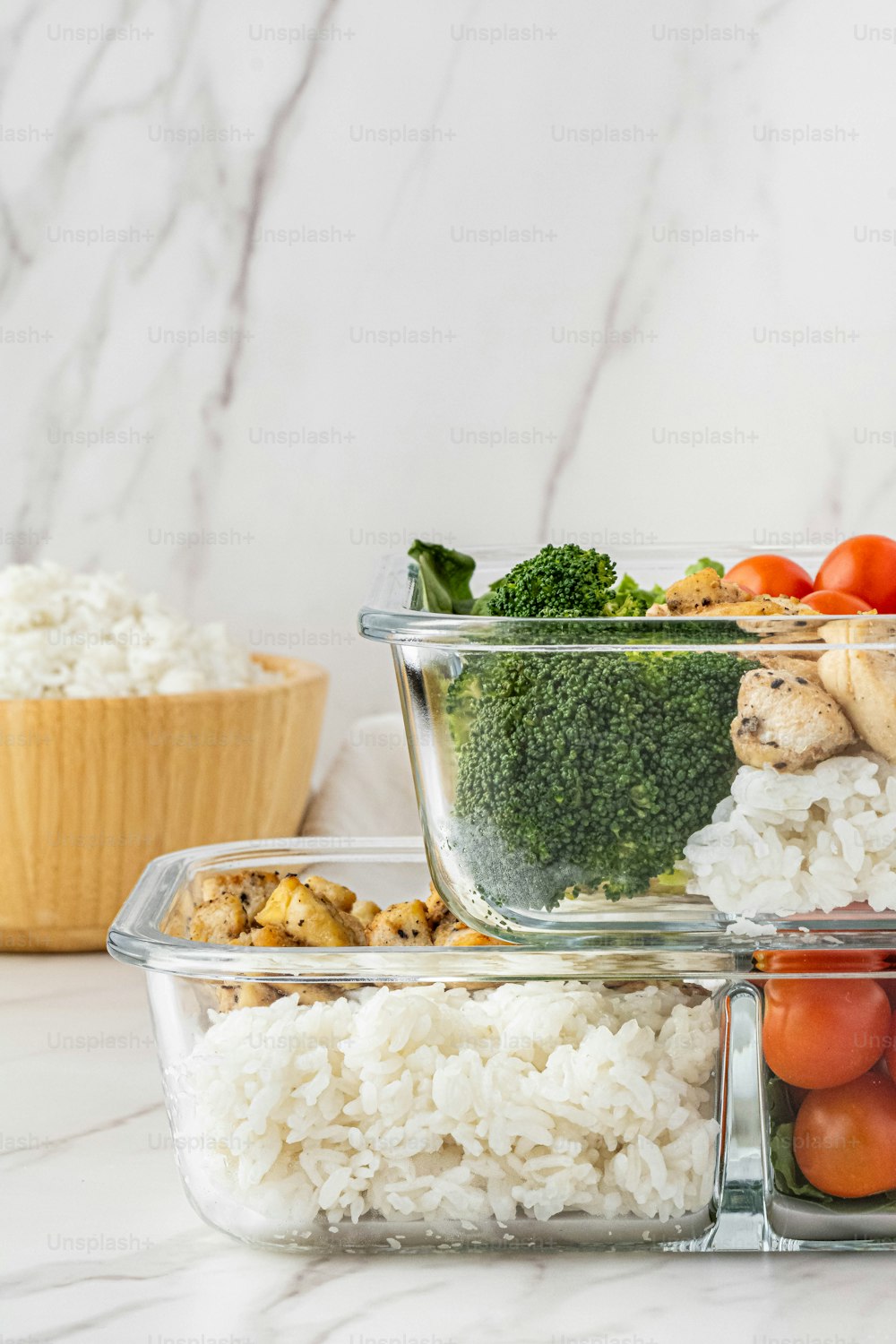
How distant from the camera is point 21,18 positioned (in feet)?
4.72

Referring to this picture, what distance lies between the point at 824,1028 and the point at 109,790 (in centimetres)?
64

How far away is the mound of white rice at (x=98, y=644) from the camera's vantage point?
3.60ft

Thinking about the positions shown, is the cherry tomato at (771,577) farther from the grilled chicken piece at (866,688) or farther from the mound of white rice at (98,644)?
the mound of white rice at (98,644)

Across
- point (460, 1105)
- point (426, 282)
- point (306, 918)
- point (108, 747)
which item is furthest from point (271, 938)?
point (426, 282)

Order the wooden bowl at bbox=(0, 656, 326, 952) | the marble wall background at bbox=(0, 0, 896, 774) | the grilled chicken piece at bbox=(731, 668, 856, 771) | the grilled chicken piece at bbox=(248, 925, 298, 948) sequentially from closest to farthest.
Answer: the grilled chicken piece at bbox=(731, 668, 856, 771), the grilled chicken piece at bbox=(248, 925, 298, 948), the wooden bowl at bbox=(0, 656, 326, 952), the marble wall background at bbox=(0, 0, 896, 774)

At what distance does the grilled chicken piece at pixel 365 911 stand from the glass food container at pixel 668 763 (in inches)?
6.5

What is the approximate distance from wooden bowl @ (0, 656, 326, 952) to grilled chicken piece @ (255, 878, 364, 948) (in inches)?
15.1

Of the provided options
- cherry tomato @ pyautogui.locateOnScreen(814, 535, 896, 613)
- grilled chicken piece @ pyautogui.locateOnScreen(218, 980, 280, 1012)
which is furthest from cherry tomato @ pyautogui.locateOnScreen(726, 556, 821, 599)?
grilled chicken piece @ pyautogui.locateOnScreen(218, 980, 280, 1012)

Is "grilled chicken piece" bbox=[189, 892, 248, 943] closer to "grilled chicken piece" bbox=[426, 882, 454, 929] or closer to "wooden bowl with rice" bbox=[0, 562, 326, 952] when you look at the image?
"grilled chicken piece" bbox=[426, 882, 454, 929]

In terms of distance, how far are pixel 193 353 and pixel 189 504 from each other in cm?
15

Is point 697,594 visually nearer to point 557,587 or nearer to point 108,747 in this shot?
point 557,587

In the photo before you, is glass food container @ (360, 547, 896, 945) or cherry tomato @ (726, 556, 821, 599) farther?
cherry tomato @ (726, 556, 821, 599)

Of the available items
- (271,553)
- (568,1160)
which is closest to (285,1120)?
(568,1160)

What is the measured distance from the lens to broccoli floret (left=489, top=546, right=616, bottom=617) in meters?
0.66
